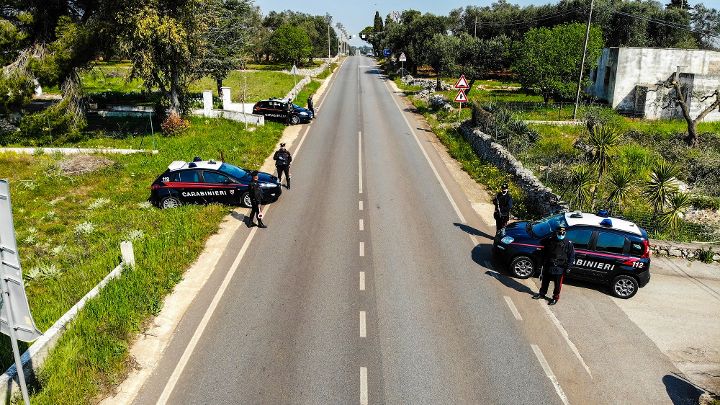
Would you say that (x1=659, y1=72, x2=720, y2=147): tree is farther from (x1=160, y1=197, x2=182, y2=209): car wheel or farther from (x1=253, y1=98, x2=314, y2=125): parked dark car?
(x1=160, y1=197, x2=182, y2=209): car wheel

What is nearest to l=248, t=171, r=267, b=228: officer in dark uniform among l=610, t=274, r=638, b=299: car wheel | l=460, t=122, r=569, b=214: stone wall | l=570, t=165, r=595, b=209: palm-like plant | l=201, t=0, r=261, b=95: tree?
l=460, t=122, r=569, b=214: stone wall

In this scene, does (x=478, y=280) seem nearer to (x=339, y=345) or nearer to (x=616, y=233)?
(x=616, y=233)

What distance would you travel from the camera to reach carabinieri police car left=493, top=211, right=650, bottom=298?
40.5 feet

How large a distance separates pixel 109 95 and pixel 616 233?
43.9 meters

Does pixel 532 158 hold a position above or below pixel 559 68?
below

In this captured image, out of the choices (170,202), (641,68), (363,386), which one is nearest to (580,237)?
(363,386)

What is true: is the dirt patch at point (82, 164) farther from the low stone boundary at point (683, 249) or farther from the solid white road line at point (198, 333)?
the low stone boundary at point (683, 249)

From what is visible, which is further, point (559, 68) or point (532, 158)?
point (559, 68)

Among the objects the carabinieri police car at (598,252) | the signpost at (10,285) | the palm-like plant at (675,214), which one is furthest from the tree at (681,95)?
the signpost at (10,285)

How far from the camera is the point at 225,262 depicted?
13859 mm

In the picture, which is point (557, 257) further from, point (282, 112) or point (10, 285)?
point (282, 112)

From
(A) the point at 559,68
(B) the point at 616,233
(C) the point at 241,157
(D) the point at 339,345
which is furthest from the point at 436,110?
(D) the point at 339,345

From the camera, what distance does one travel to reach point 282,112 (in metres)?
33.7

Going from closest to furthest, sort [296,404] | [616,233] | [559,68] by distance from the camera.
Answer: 1. [296,404]
2. [616,233]
3. [559,68]
